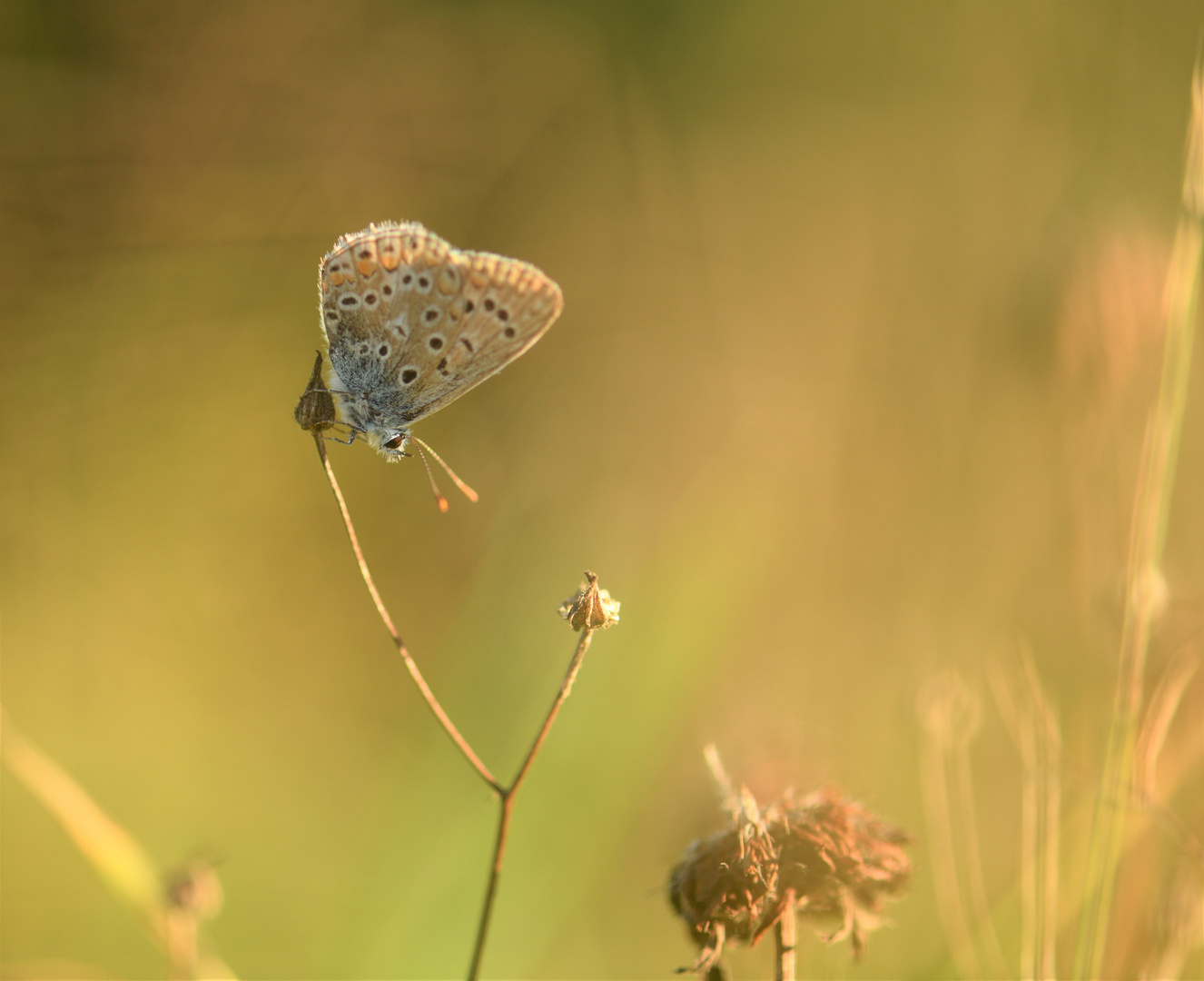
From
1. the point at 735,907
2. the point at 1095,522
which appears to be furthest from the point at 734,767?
the point at 735,907

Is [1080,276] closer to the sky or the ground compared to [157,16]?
closer to the ground

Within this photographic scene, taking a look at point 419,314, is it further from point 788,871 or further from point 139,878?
point 788,871

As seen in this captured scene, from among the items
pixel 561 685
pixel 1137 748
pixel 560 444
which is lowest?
pixel 560 444

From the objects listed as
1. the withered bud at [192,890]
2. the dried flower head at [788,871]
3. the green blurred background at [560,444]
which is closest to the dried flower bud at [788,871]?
the dried flower head at [788,871]

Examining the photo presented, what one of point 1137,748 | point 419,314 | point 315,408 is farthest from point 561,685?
point 419,314

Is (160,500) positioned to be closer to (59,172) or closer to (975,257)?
(59,172)

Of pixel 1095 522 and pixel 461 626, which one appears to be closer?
pixel 1095 522

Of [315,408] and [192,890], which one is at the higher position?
[315,408]
